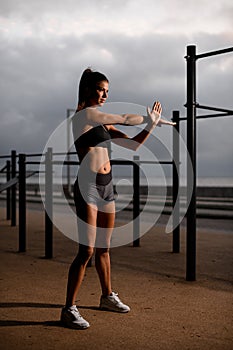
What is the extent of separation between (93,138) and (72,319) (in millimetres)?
842

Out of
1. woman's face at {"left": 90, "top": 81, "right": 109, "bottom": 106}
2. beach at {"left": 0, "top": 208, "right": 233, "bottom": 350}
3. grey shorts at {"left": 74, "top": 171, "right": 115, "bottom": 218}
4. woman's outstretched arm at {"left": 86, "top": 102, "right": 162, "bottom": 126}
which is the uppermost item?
woman's face at {"left": 90, "top": 81, "right": 109, "bottom": 106}

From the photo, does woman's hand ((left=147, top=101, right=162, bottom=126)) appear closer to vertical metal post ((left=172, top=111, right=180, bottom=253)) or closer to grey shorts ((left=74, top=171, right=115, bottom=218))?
grey shorts ((left=74, top=171, right=115, bottom=218))

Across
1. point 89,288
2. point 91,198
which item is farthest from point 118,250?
point 91,198

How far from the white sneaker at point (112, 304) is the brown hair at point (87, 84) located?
3.21 ft

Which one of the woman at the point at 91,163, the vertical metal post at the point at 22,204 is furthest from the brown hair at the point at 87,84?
the vertical metal post at the point at 22,204

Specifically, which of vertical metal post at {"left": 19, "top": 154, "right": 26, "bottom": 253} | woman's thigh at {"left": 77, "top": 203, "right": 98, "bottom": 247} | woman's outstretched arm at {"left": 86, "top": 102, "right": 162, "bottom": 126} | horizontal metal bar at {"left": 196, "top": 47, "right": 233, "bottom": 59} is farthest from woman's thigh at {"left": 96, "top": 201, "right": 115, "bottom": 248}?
vertical metal post at {"left": 19, "top": 154, "right": 26, "bottom": 253}

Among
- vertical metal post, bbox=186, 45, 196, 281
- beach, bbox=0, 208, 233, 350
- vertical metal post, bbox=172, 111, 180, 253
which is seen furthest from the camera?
vertical metal post, bbox=172, 111, 180, 253

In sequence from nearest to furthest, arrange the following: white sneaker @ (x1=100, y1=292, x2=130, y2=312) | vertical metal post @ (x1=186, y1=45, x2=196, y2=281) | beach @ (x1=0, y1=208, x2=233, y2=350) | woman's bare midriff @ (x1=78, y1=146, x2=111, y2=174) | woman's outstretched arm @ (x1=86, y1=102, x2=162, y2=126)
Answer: beach @ (x1=0, y1=208, x2=233, y2=350)
woman's outstretched arm @ (x1=86, y1=102, x2=162, y2=126)
woman's bare midriff @ (x1=78, y1=146, x2=111, y2=174)
white sneaker @ (x1=100, y1=292, x2=130, y2=312)
vertical metal post @ (x1=186, y1=45, x2=196, y2=281)

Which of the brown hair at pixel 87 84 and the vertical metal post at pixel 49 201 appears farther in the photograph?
the vertical metal post at pixel 49 201

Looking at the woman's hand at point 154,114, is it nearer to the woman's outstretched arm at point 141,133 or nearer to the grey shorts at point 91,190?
the woman's outstretched arm at point 141,133

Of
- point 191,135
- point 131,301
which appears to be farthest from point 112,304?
point 191,135

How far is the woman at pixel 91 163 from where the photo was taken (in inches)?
91.3

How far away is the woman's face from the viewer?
7.79 feet

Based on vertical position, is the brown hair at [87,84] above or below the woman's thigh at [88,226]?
Result: above
